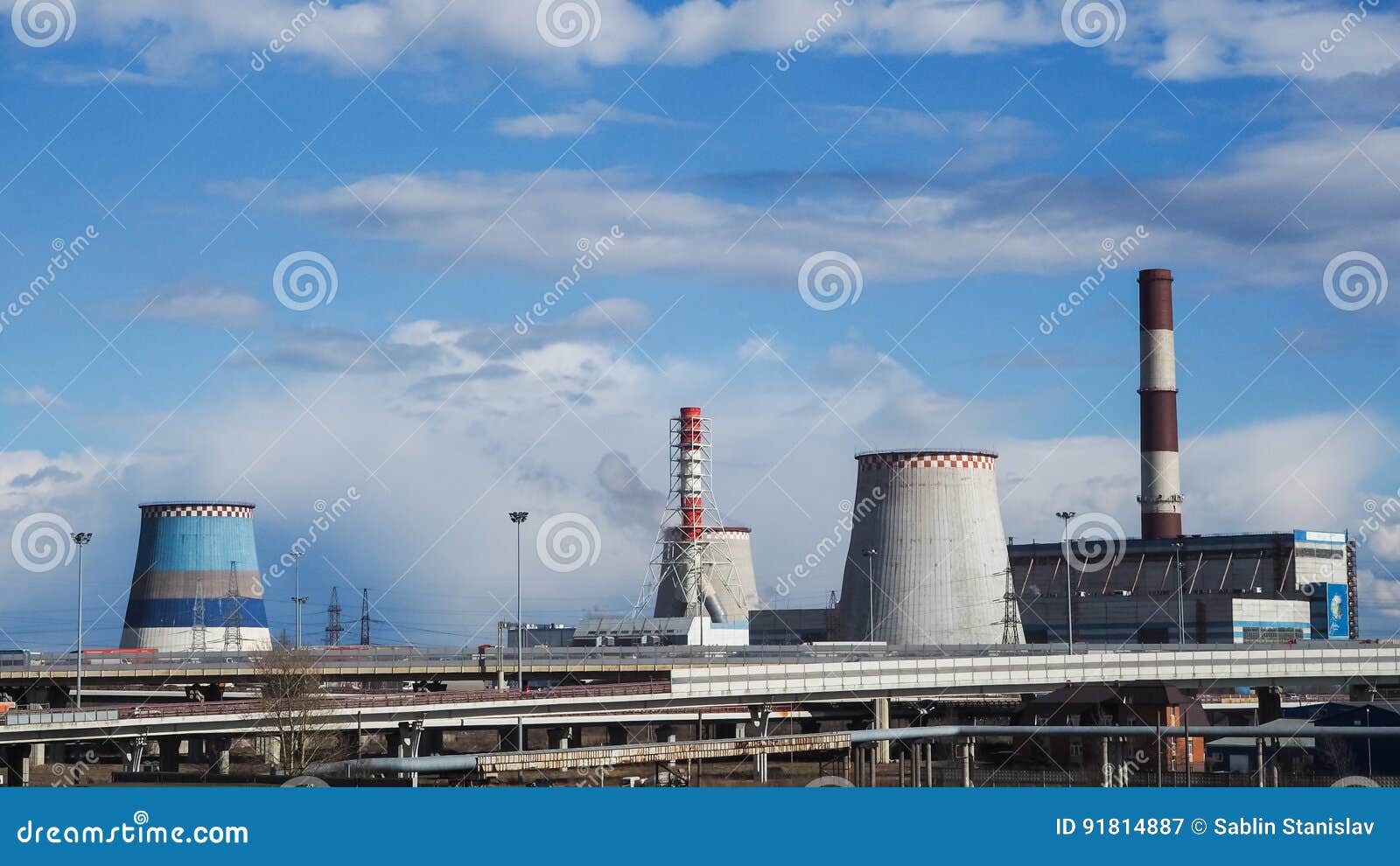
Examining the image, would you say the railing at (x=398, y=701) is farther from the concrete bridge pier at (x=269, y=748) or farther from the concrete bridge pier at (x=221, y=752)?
the concrete bridge pier at (x=269, y=748)

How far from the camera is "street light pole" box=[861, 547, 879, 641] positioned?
260 feet

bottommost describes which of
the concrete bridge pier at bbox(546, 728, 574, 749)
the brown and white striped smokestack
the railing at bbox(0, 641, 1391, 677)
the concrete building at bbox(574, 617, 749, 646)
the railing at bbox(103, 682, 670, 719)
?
the concrete bridge pier at bbox(546, 728, 574, 749)

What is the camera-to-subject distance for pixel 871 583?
7938 centimetres

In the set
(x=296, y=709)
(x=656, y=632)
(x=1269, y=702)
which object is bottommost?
(x=1269, y=702)

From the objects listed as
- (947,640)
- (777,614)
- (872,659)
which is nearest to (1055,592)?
(777,614)

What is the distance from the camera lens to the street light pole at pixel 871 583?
260 feet

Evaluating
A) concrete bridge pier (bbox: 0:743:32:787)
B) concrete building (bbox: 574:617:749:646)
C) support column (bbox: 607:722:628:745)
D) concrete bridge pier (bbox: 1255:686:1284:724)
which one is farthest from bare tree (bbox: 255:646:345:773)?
concrete bridge pier (bbox: 1255:686:1284:724)

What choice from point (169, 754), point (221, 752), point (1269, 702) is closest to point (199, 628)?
point (169, 754)

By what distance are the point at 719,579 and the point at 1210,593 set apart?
2485 cm

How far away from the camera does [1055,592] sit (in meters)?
98.1

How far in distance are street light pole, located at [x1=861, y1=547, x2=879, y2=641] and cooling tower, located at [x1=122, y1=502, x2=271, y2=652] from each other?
27.2 m

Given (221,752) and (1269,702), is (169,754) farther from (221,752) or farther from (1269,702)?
(1269,702)

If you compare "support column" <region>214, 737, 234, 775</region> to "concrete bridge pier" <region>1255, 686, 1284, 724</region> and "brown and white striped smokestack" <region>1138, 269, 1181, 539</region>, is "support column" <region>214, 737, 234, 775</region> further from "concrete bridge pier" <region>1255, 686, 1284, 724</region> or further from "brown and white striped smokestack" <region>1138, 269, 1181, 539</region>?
"brown and white striped smokestack" <region>1138, 269, 1181, 539</region>

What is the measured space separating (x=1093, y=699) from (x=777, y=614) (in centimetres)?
4353
